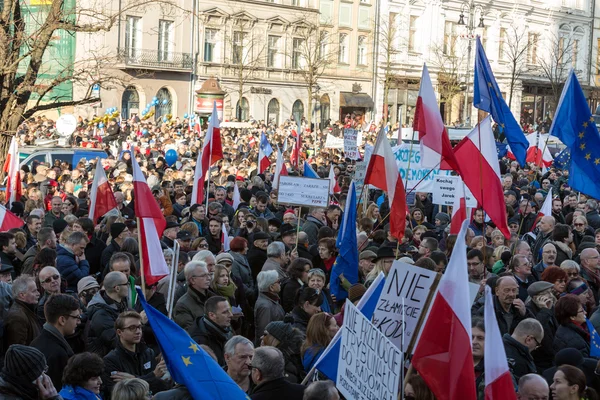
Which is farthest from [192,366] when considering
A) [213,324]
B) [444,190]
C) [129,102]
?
[129,102]

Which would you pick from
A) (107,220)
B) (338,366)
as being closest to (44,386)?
(338,366)

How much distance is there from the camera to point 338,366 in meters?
6.19

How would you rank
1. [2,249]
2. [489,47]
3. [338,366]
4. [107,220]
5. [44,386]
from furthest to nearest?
[489,47]
[107,220]
[2,249]
[338,366]
[44,386]

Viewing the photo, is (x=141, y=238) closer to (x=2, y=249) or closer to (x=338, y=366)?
(x=2, y=249)

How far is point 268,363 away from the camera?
6223 mm

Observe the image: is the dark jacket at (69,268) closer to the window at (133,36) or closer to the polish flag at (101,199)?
the polish flag at (101,199)

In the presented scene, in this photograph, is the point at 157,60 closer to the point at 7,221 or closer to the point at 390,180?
the point at 7,221

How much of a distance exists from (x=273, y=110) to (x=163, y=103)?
24.9 ft

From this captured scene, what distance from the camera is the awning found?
187 feet

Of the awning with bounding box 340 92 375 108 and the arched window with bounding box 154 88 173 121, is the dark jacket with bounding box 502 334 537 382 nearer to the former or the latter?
the arched window with bounding box 154 88 173 121

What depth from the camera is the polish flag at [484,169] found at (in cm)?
1061

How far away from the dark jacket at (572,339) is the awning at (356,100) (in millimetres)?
49039

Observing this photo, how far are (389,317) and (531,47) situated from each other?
61556 millimetres

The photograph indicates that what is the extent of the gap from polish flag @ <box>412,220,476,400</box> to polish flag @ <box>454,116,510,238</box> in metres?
4.59
